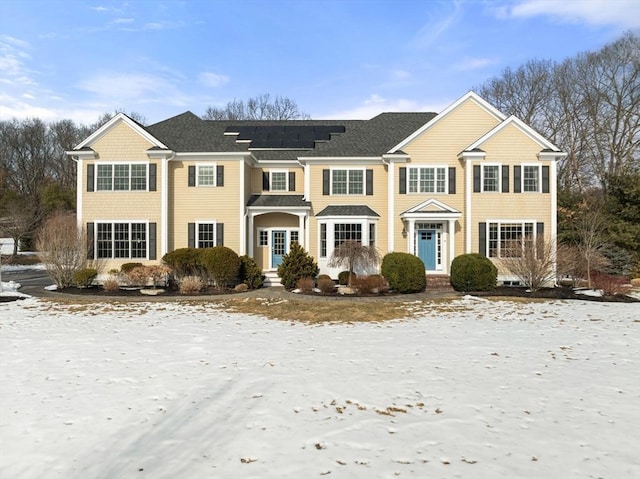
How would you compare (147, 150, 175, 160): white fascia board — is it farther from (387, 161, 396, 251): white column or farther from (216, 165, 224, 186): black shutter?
(387, 161, 396, 251): white column

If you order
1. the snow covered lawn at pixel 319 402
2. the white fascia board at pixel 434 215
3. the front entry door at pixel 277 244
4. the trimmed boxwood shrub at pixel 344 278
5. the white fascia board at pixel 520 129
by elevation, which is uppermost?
the white fascia board at pixel 520 129

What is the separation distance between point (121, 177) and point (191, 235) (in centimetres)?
417

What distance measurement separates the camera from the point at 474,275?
53.8ft

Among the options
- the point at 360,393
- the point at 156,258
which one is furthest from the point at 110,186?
the point at 360,393

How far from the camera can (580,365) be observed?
23.0 feet

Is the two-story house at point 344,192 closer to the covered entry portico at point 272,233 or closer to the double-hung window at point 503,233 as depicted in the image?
the double-hung window at point 503,233

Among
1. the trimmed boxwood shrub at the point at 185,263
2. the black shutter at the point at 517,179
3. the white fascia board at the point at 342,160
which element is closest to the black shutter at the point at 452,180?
the black shutter at the point at 517,179

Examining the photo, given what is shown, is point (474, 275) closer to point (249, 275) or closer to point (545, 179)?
point (545, 179)

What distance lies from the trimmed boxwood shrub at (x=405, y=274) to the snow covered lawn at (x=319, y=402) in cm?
605

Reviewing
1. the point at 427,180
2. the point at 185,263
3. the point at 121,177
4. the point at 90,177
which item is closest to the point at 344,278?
the point at 185,263

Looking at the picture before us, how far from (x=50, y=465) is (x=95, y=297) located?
12.8 metres

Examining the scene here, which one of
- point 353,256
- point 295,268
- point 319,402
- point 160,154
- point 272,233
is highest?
point 160,154

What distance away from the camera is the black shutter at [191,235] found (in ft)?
66.4

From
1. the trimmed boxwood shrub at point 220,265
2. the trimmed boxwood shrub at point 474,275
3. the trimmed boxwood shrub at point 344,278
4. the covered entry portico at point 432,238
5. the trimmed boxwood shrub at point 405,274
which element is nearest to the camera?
the trimmed boxwood shrub at point 405,274
